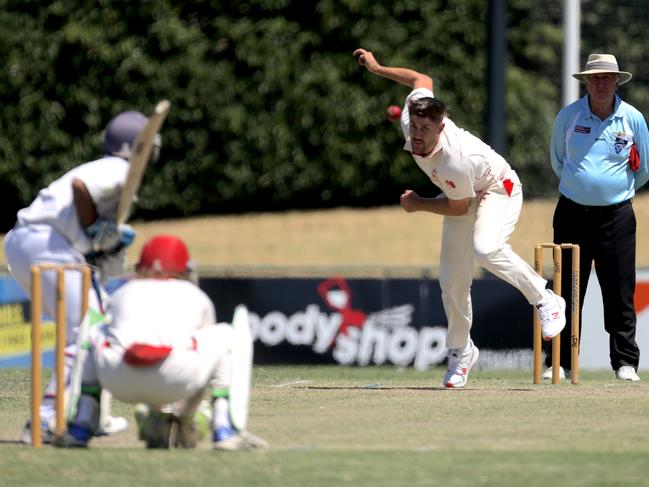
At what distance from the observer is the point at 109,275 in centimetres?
739

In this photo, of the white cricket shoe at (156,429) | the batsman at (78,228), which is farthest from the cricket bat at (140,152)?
the white cricket shoe at (156,429)

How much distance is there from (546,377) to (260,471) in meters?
4.16

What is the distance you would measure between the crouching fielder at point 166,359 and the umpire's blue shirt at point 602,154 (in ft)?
12.2

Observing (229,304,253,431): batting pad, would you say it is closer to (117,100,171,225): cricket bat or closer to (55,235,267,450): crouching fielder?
(55,235,267,450): crouching fielder

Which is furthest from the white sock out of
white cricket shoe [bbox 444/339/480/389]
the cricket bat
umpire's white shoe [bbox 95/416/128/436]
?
white cricket shoe [bbox 444/339/480/389]

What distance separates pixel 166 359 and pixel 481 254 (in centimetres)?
289

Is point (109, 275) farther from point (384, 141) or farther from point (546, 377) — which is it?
point (384, 141)

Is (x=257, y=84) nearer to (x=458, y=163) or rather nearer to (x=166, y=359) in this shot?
(x=458, y=163)

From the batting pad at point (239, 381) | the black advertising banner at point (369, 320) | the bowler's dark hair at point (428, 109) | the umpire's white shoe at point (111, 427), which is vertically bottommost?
the black advertising banner at point (369, 320)

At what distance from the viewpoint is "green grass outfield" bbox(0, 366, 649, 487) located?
20.2 ft

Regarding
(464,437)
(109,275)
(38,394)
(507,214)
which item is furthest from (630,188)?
(38,394)

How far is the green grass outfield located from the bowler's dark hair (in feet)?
5.22

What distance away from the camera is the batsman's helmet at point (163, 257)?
6727 millimetres

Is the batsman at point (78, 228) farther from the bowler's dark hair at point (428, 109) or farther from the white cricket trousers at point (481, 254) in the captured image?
the white cricket trousers at point (481, 254)
